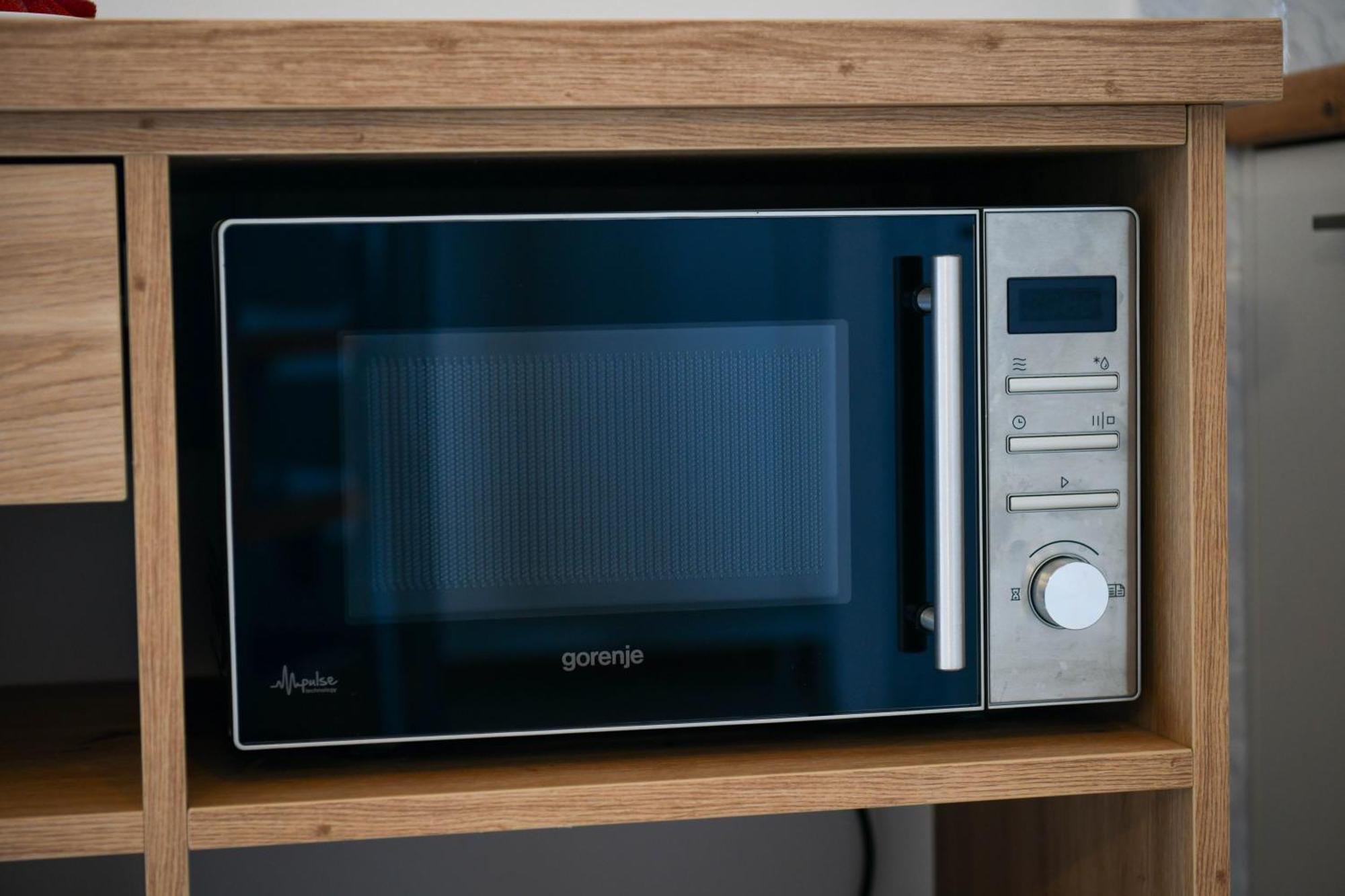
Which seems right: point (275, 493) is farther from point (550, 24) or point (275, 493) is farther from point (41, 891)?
point (41, 891)

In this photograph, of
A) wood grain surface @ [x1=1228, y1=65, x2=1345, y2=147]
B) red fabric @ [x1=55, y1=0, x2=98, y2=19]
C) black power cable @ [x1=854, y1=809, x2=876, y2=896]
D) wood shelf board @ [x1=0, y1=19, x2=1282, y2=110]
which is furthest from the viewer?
black power cable @ [x1=854, y1=809, x2=876, y2=896]

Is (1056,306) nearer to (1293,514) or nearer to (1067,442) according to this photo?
(1067,442)

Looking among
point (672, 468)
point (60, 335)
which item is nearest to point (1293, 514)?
point (672, 468)

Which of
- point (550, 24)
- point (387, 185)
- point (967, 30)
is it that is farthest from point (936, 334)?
point (387, 185)

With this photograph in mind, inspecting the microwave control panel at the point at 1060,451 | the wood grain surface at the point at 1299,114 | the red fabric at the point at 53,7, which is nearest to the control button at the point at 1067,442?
the microwave control panel at the point at 1060,451

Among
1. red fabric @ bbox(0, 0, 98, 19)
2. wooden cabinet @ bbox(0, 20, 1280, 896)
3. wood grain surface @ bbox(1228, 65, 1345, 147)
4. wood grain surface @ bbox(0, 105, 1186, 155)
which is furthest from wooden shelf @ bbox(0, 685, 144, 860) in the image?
wood grain surface @ bbox(1228, 65, 1345, 147)

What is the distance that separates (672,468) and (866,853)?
0.61m

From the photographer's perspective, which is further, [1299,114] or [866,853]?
[866,853]

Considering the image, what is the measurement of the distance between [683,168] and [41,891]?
87 centimetres

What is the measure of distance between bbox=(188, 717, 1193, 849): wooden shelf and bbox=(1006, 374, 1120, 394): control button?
226mm

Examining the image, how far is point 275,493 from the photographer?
2.19 ft

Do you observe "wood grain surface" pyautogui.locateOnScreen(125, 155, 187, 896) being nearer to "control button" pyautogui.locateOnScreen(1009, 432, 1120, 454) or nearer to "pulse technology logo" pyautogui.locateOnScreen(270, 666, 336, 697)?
"pulse technology logo" pyautogui.locateOnScreen(270, 666, 336, 697)

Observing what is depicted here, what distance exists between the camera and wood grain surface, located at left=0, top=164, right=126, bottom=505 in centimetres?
62

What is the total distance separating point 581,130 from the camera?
0.65 m
